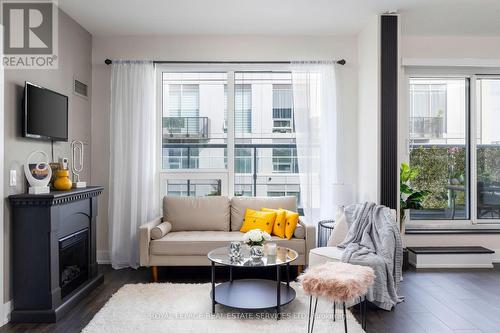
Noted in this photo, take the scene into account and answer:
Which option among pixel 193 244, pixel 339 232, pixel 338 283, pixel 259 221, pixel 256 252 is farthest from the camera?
pixel 259 221

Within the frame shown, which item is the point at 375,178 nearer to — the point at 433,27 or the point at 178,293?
the point at 433,27

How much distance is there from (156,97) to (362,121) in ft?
8.49

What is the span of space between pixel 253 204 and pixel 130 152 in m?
1.63

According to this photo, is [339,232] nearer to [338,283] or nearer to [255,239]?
[255,239]

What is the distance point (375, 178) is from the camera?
3.95 m

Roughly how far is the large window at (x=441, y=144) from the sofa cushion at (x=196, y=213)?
254 cm

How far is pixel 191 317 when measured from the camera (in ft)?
9.43

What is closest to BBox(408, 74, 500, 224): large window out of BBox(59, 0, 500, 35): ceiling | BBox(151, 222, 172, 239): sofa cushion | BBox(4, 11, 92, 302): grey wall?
BBox(59, 0, 500, 35): ceiling

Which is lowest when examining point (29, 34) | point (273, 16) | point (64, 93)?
point (64, 93)

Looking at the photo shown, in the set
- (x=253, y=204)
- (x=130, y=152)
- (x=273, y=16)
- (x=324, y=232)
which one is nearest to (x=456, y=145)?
(x=324, y=232)

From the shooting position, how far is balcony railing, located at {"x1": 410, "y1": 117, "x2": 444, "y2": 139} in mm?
4785

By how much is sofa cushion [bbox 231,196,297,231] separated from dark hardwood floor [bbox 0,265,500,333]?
63 cm

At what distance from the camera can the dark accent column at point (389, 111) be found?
390 cm

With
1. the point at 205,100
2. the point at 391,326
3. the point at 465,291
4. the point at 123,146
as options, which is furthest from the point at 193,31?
the point at 465,291
